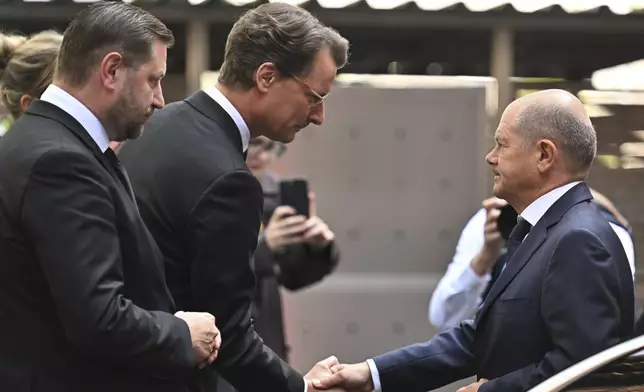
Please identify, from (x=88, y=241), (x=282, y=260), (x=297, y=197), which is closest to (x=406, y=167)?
(x=297, y=197)

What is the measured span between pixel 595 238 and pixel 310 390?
1.05 meters

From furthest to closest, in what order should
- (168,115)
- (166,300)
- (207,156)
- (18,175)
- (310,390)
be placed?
(310,390)
(168,115)
(207,156)
(166,300)
(18,175)

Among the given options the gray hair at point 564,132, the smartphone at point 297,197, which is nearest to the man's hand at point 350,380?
the gray hair at point 564,132

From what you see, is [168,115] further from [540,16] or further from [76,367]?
[540,16]

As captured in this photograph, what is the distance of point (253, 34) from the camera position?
9.52 ft

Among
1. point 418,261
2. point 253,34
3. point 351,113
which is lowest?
point 418,261

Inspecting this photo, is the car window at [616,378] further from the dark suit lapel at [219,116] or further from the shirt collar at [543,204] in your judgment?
the dark suit lapel at [219,116]

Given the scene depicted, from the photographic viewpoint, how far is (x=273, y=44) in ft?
9.46

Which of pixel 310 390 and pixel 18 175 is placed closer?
pixel 18 175

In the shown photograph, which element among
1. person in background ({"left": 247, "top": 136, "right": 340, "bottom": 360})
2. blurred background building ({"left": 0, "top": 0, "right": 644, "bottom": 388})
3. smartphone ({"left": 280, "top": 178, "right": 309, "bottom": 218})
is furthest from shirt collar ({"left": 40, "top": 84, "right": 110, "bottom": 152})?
blurred background building ({"left": 0, "top": 0, "right": 644, "bottom": 388})

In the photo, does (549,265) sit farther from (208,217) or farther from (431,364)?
(208,217)

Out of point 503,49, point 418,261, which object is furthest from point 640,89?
point 418,261

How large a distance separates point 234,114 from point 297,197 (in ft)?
6.69

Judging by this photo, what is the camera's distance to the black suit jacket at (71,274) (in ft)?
7.27
